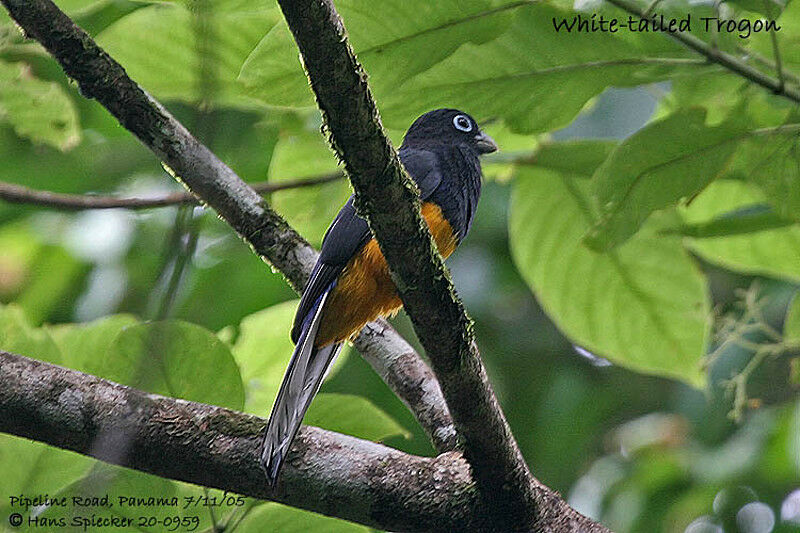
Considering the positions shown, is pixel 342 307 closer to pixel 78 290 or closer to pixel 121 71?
pixel 121 71

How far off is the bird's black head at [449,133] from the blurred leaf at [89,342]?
4.47ft

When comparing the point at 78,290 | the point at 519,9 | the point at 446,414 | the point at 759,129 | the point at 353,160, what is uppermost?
the point at 78,290

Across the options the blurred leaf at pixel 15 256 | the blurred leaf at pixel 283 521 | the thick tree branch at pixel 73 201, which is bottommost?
the blurred leaf at pixel 283 521

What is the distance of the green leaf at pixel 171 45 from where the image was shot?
316 cm

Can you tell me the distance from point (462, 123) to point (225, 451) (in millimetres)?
1985

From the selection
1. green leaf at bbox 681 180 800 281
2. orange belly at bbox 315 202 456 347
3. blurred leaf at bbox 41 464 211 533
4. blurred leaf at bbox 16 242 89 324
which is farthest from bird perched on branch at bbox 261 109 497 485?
blurred leaf at bbox 16 242 89 324

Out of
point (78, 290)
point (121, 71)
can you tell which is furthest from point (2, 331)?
point (78, 290)

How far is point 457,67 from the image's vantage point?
279 centimetres

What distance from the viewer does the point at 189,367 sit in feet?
8.54

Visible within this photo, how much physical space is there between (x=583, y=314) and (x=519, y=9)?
1234mm

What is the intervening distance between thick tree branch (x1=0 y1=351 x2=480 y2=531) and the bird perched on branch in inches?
4.0

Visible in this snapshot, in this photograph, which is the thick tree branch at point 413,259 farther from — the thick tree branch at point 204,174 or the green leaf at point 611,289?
the green leaf at point 611,289

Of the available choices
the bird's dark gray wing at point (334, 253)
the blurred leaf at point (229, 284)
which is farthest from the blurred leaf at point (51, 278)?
the bird's dark gray wing at point (334, 253)

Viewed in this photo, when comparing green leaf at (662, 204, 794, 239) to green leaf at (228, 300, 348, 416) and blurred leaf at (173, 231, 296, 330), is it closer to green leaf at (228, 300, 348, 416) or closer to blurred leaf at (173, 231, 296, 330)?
green leaf at (228, 300, 348, 416)
